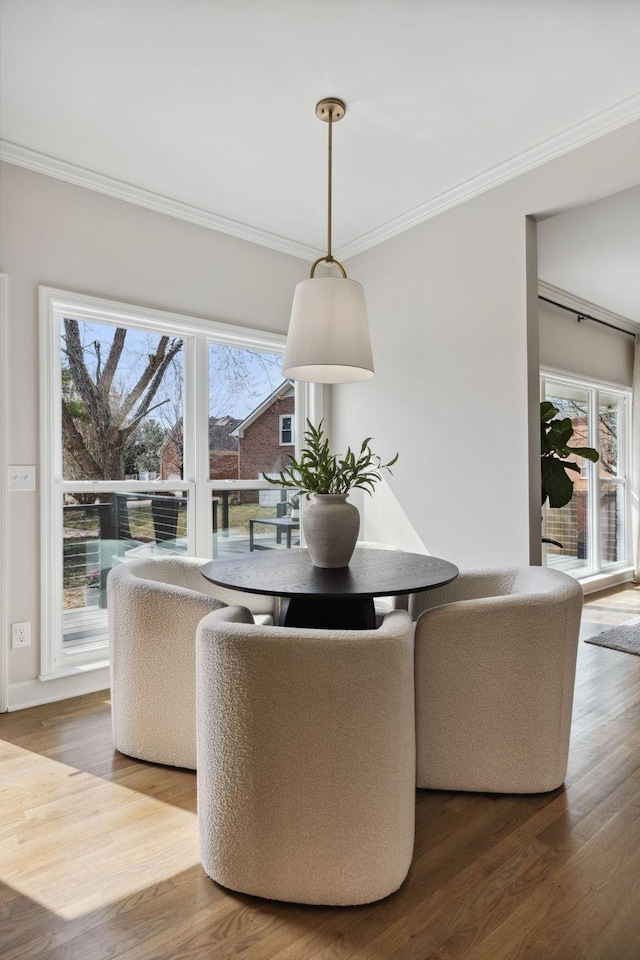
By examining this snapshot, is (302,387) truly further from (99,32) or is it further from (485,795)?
(485,795)

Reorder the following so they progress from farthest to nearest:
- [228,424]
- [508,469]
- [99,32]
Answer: [228,424] < [508,469] < [99,32]

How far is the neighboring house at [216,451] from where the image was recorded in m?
3.48

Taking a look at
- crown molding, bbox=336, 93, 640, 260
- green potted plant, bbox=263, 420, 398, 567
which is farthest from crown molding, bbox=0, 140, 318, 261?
green potted plant, bbox=263, 420, 398, 567

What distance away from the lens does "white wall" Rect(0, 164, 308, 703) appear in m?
2.83

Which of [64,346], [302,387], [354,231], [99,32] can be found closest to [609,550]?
[302,387]

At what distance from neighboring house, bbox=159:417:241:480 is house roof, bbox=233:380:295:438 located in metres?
0.04

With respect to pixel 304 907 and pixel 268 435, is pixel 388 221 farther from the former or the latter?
pixel 304 907

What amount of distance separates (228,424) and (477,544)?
176 cm

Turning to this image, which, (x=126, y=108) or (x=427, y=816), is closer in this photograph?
(x=427, y=816)

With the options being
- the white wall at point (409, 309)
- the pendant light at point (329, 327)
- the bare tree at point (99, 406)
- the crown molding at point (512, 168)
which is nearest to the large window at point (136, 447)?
the bare tree at point (99, 406)

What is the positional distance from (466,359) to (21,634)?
2.83m

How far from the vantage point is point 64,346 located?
3.10m

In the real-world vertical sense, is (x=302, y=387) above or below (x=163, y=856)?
above

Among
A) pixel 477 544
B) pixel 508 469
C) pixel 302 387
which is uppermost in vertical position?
pixel 302 387
